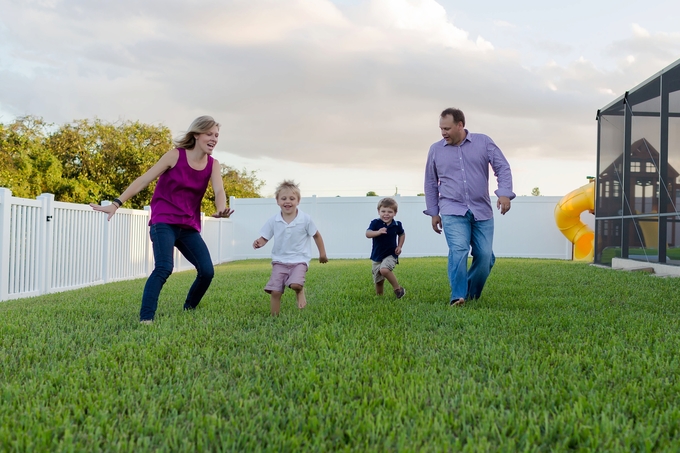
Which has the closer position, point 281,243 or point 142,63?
point 281,243

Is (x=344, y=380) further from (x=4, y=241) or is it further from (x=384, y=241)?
(x=4, y=241)

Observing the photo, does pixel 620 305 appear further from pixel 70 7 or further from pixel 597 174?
pixel 70 7

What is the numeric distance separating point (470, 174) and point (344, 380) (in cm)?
374

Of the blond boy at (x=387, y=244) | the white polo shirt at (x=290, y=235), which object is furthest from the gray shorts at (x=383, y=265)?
the white polo shirt at (x=290, y=235)

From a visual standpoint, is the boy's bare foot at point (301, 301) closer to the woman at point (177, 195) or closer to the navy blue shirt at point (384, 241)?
the woman at point (177, 195)

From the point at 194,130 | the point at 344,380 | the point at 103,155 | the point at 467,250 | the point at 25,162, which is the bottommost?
the point at 344,380

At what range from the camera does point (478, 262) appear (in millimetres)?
6332

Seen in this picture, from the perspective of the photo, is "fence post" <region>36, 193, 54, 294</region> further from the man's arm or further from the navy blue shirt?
the man's arm

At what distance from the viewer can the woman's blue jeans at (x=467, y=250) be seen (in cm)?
600

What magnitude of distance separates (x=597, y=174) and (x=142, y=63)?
1191 cm

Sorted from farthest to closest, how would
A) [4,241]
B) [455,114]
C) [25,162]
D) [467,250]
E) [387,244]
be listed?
1. [25,162]
2. [4,241]
3. [387,244]
4. [455,114]
5. [467,250]

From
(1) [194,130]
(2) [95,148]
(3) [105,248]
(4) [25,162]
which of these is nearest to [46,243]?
(3) [105,248]

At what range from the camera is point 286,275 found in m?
5.60

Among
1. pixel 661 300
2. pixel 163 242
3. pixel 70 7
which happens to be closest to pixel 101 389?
pixel 163 242
